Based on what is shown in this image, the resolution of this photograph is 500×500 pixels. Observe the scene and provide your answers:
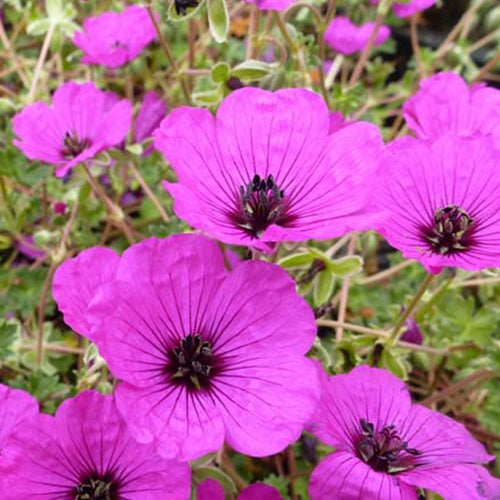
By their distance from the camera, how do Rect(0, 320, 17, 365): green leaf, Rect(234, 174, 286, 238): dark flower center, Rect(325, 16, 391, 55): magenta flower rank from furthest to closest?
Rect(325, 16, 391, 55): magenta flower < Rect(0, 320, 17, 365): green leaf < Rect(234, 174, 286, 238): dark flower center

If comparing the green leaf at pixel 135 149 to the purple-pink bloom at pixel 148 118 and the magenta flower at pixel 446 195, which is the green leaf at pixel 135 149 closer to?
the purple-pink bloom at pixel 148 118

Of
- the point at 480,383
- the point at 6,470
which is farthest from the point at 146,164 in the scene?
the point at 6,470

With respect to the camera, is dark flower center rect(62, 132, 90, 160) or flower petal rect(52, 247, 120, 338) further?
dark flower center rect(62, 132, 90, 160)

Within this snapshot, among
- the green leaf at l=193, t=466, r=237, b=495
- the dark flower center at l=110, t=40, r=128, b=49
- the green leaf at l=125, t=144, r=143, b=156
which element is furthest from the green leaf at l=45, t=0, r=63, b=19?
the green leaf at l=193, t=466, r=237, b=495

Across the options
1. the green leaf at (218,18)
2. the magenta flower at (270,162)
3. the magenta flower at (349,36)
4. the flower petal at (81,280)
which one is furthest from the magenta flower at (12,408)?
the magenta flower at (349,36)

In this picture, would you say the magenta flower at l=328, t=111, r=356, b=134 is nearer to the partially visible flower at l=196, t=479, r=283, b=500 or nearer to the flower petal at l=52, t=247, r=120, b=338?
the flower petal at l=52, t=247, r=120, b=338

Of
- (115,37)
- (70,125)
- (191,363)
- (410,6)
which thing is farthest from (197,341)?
(410,6)
